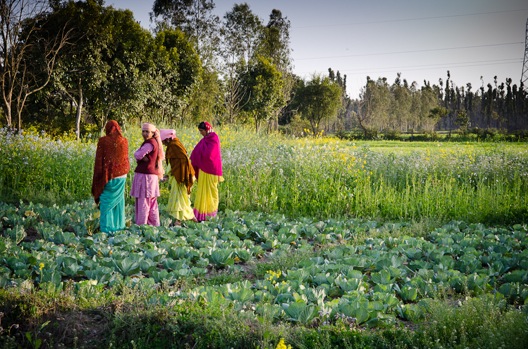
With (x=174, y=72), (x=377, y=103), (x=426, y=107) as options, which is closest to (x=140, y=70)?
(x=174, y=72)

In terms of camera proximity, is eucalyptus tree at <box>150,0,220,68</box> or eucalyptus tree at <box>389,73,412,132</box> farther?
eucalyptus tree at <box>389,73,412,132</box>

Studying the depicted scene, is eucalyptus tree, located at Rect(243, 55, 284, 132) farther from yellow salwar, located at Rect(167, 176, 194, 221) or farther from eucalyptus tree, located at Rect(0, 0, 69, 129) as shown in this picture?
yellow salwar, located at Rect(167, 176, 194, 221)

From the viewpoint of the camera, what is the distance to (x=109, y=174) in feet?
20.9

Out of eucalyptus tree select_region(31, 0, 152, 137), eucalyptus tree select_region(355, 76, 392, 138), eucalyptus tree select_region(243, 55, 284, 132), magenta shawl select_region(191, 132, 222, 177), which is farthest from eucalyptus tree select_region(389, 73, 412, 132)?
magenta shawl select_region(191, 132, 222, 177)

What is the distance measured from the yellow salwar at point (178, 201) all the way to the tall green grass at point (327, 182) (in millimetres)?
1547

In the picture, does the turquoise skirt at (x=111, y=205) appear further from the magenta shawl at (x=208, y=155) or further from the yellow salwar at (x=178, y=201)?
the magenta shawl at (x=208, y=155)

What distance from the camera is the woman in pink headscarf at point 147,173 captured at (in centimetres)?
666

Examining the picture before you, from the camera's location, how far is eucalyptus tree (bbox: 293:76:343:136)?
38.2 meters

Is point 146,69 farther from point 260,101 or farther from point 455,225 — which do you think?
point 455,225

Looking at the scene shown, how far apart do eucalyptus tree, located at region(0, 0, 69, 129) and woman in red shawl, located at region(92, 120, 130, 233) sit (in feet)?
36.0

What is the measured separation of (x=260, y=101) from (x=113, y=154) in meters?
22.9

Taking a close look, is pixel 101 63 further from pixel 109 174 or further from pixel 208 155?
pixel 109 174

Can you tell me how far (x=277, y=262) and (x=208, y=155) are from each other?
2.87 m

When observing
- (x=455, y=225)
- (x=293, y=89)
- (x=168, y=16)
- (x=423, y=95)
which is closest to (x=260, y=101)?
(x=168, y=16)
